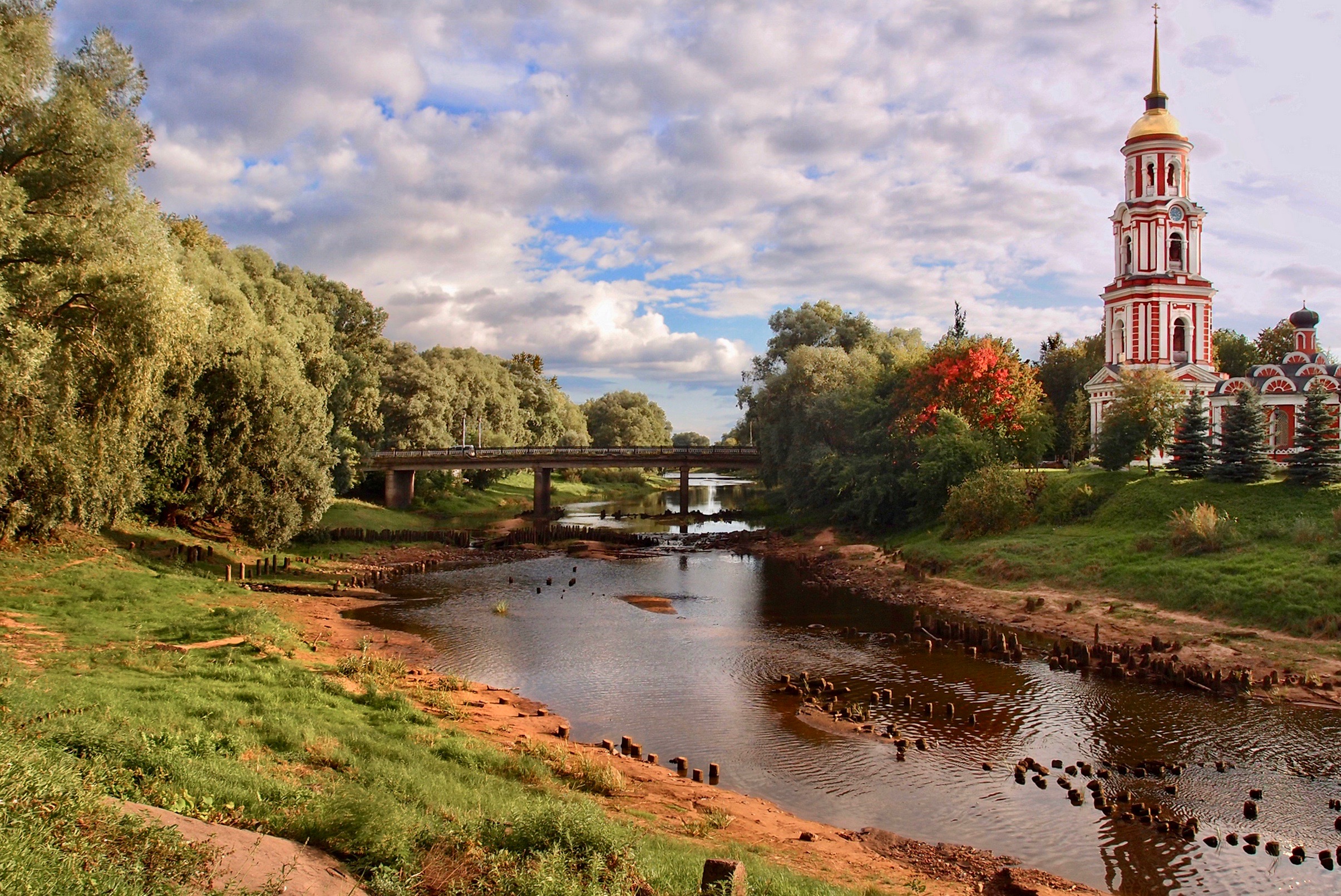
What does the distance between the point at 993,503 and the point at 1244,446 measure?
11963 millimetres

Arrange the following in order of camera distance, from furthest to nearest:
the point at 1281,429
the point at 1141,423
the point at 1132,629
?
1. the point at 1281,429
2. the point at 1141,423
3. the point at 1132,629

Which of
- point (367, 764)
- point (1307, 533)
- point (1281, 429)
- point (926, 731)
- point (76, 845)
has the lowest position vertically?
point (926, 731)

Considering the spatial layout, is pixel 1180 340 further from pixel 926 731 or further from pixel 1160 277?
pixel 926 731

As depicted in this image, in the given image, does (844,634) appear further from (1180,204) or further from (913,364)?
(1180,204)

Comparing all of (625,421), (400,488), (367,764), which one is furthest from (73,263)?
(625,421)

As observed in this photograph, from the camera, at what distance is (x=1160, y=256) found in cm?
5962

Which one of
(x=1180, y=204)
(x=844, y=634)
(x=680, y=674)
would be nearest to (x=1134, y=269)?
(x=1180, y=204)

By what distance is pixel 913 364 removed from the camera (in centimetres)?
6194

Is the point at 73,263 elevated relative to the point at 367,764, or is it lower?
elevated

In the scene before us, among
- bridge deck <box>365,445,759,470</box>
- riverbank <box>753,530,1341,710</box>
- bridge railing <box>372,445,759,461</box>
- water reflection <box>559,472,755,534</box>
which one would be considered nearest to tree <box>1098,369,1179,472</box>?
riverbank <box>753,530,1341,710</box>

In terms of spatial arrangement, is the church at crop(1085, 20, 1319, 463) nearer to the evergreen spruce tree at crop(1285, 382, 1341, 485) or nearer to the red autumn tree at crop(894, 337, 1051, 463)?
the red autumn tree at crop(894, 337, 1051, 463)

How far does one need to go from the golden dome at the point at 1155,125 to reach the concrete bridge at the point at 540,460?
37671 mm

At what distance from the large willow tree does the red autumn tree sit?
144 feet

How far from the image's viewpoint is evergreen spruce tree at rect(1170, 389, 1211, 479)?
4450 centimetres
